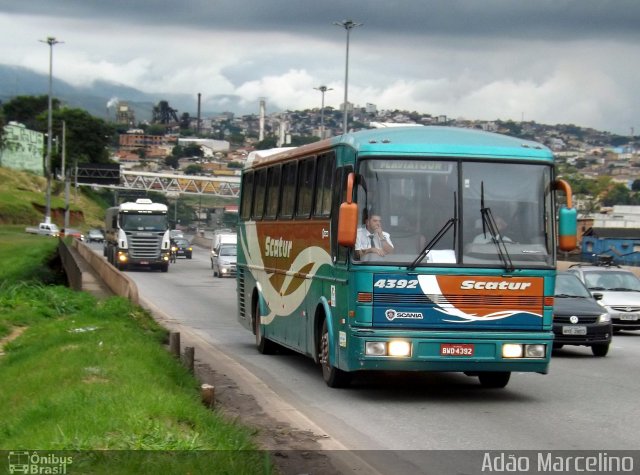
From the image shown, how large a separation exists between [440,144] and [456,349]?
2.41 m

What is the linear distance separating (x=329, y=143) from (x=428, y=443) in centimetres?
552

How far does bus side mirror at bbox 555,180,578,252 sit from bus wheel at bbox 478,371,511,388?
214 centimetres


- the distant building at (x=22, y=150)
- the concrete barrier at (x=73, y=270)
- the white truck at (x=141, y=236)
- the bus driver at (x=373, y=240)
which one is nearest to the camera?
the bus driver at (x=373, y=240)

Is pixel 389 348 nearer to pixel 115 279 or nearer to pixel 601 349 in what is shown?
pixel 601 349

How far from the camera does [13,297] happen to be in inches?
1056

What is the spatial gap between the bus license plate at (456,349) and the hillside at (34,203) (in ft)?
309

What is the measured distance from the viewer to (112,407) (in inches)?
400

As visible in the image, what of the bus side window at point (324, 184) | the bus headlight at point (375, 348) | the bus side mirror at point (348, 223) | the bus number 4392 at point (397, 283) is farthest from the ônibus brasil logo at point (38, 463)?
the bus side window at point (324, 184)

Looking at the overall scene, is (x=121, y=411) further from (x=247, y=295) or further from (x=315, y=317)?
(x=247, y=295)

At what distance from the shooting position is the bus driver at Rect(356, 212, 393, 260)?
14.0 m

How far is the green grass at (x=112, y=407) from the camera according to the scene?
8.43 metres

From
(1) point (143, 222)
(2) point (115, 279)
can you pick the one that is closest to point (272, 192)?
(2) point (115, 279)

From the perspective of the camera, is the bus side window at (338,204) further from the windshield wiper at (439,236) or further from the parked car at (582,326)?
the parked car at (582,326)

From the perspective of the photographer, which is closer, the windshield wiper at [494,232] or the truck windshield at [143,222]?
the windshield wiper at [494,232]
